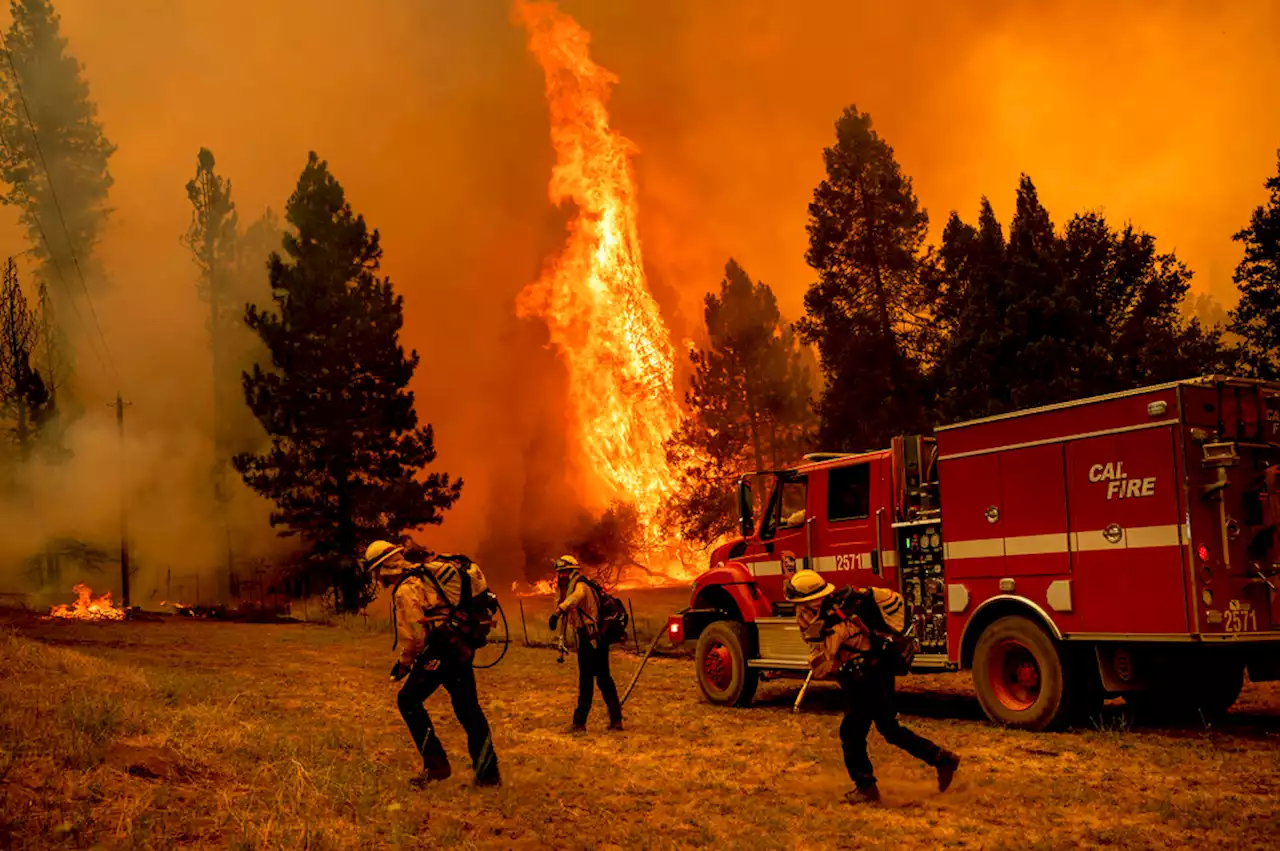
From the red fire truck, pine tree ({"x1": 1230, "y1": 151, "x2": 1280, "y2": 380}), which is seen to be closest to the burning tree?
pine tree ({"x1": 1230, "y1": 151, "x2": 1280, "y2": 380})

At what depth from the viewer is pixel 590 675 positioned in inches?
469

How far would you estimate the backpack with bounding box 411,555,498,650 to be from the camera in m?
8.35

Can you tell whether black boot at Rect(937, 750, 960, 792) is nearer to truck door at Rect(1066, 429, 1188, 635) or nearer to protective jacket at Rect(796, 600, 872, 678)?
protective jacket at Rect(796, 600, 872, 678)

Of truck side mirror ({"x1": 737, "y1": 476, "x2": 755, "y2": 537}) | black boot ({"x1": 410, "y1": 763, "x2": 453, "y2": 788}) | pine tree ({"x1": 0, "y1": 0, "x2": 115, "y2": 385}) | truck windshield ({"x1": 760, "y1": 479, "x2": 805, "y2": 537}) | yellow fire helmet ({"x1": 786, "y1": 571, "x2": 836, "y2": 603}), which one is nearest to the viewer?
yellow fire helmet ({"x1": 786, "y1": 571, "x2": 836, "y2": 603})

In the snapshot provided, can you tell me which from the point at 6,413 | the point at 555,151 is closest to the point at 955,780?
the point at 555,151

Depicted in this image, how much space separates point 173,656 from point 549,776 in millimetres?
14770

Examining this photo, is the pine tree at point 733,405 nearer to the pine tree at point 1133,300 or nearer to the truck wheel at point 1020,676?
the pine tree at point 1133,300

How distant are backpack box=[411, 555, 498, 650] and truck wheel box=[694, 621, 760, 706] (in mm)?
6219

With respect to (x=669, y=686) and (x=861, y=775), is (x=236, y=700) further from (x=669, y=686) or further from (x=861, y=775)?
(x=861, y=775)

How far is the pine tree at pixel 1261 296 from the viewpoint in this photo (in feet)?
100

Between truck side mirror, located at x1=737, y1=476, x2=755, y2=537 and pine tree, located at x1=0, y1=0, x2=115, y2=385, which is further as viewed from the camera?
pine tree, located at x1=0, y1=0, x2=115, y2=385

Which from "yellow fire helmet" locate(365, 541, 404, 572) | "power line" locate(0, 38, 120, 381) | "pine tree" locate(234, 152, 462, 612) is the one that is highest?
"power line" locate(0, 38, 120, 381)

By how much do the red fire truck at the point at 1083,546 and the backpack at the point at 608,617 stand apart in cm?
266

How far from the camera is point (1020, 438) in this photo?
1130cm
